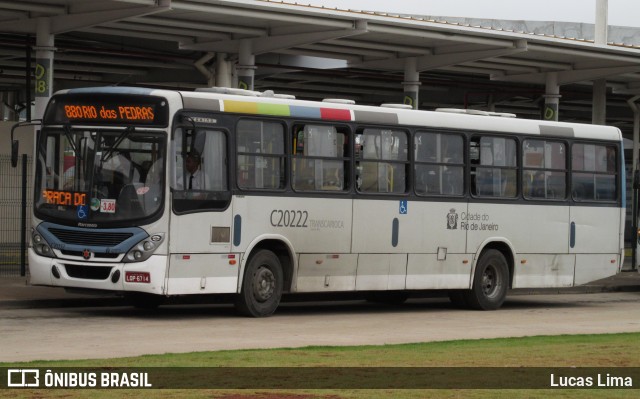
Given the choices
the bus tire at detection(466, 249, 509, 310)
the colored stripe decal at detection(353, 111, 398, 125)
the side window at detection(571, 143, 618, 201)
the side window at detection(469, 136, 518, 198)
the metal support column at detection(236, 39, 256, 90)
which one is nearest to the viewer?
the colored stripe decal at detection(353, 111, 398, 125)

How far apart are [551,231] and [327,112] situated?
5.48 metres

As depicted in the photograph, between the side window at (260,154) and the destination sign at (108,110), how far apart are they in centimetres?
123

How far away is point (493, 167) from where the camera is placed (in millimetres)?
23344

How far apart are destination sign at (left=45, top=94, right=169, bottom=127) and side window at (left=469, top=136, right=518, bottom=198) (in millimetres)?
6018

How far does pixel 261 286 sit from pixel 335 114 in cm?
278

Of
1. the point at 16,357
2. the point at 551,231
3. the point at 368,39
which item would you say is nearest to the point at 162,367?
the point at 16,357

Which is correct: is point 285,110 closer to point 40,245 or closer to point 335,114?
point 335,114

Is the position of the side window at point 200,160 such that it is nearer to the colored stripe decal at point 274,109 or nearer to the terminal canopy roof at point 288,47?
the colored stripe decal at point 274,109

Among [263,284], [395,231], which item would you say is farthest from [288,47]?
[263,284]

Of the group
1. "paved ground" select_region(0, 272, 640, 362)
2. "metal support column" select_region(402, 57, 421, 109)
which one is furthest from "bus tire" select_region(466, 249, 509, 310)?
"metal support column" select_region(402, 57, 421, 109)

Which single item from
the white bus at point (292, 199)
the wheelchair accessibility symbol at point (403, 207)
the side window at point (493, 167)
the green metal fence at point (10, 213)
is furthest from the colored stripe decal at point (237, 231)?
the green metal fence at point (10, 213)

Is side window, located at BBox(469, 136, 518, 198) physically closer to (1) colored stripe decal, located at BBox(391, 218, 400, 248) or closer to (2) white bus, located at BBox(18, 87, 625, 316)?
(2) white bus, located at BBox(18, 87, 625, 316)

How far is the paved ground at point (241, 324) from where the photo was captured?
1541 centimetres

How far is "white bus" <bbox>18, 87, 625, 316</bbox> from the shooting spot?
61.8ft
